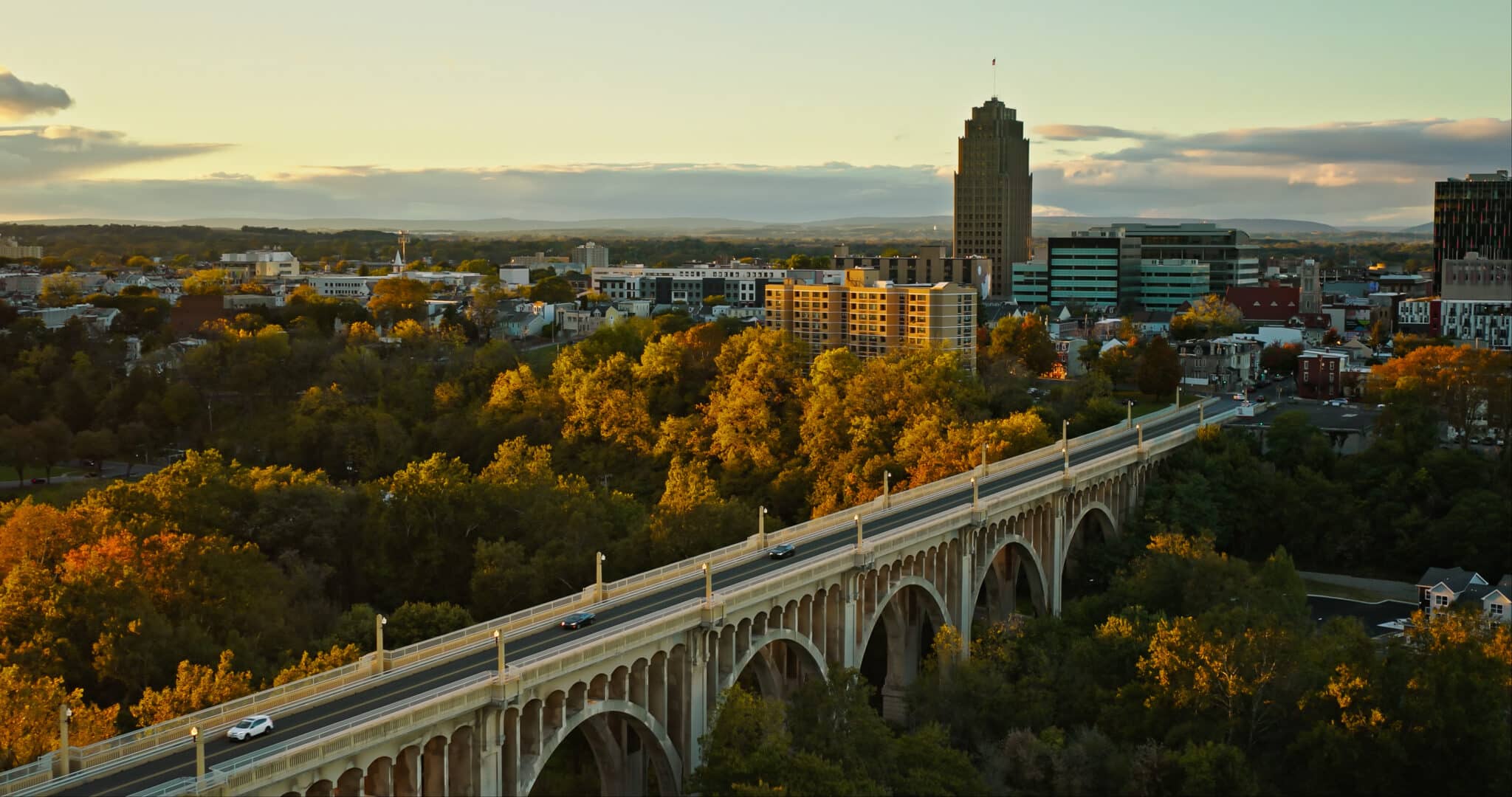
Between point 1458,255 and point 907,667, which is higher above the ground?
point 1458,255

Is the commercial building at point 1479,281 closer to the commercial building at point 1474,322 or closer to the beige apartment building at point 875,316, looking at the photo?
the commercial building at point 1474,322

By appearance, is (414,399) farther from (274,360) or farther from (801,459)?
(801,459)

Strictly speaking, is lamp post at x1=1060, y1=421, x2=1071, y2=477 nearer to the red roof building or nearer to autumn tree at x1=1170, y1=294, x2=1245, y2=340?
autumn tree at x1=1170, y1=294, x2=1245, y2=340

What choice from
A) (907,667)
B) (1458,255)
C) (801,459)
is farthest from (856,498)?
(1458,255)

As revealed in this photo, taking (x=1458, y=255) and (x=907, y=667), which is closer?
(x=907, y=667)

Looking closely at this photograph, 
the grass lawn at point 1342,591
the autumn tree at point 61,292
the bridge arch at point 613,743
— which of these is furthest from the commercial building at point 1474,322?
the autumn tree at point 61,292

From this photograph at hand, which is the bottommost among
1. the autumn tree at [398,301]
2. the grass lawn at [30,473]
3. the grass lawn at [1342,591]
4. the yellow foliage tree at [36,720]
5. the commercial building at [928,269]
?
the grass lawn at [1342,591]

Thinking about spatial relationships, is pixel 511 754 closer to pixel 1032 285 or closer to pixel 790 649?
pixel 790 649
